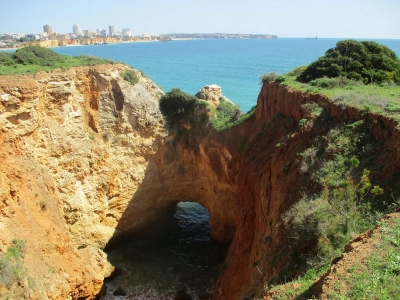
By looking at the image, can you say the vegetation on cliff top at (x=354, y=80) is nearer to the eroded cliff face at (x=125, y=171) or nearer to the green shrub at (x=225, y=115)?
the eroded cliff face at (x=125, y=171)

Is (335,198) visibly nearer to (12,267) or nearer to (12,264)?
(12,267)

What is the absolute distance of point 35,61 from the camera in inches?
936

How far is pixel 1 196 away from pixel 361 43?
72.7ft

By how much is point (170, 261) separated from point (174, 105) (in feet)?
38.9

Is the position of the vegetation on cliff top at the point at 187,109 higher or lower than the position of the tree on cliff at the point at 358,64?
lower

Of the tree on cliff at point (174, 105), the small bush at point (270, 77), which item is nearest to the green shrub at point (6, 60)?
the tree on cliff at point (174, 105)

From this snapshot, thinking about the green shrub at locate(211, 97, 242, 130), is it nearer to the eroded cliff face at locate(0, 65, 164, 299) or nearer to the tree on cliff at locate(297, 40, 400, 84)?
the eroded cliff face at locate(0, 65, 164, 299)

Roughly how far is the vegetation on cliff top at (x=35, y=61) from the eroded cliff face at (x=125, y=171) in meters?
1.17

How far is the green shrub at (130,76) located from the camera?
25609mm

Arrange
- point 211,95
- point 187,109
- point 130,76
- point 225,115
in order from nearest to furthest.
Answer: point 130,76 → point 225,115 → point 187,109 → point 211,95

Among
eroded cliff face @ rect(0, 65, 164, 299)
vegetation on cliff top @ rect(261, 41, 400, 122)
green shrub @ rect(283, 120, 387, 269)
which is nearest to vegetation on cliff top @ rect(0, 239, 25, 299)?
eroded cliff face @ rect(0, 65, 164, 299)

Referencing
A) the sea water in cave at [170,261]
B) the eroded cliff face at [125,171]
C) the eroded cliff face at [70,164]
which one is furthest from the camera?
the sea water in cave at [170,261]

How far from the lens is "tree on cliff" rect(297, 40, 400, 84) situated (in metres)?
19.1

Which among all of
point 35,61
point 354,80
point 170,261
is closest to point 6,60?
A: point 35,61
